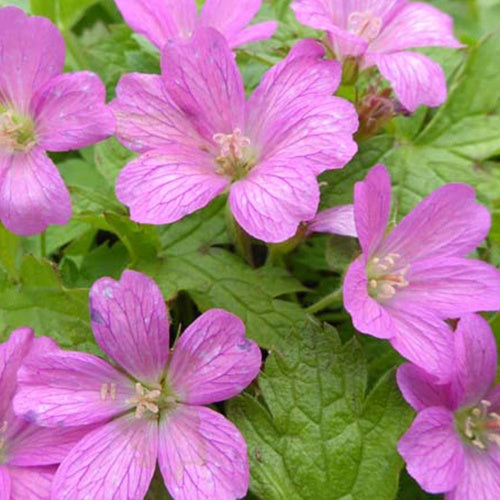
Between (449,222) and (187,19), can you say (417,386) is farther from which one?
(187,19)

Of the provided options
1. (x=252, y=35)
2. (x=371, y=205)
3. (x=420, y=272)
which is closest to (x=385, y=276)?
(x=420, y=272)

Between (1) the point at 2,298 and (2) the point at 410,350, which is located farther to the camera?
(1) the point at 2,298

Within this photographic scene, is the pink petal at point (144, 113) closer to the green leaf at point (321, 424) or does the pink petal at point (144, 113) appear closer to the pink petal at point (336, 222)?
the pink petal at point (336, 222)

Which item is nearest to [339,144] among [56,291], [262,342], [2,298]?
[262,342]

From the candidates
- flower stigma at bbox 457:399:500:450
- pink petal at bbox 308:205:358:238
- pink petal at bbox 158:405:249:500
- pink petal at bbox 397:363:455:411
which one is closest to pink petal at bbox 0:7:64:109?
pink petal at bbox 308:205:358:238

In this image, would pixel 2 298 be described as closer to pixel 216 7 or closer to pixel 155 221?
pixel 155 221

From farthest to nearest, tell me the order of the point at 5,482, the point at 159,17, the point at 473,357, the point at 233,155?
the point at 159,17 < the point at 233,155 < the point at 473,357 < the point at 5,482

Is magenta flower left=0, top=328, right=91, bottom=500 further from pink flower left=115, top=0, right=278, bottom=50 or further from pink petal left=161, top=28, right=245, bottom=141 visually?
pink flower left=115, top=0, right=278, bottom=50
